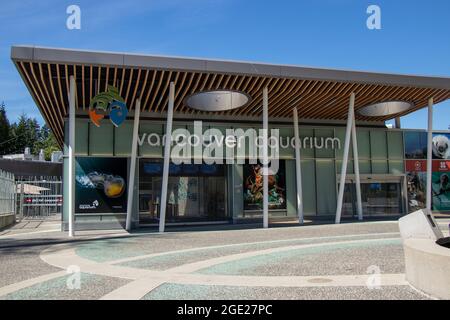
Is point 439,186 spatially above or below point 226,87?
below

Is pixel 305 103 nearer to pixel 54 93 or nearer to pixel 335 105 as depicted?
pixel 335 105

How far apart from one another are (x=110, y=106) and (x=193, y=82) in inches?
153

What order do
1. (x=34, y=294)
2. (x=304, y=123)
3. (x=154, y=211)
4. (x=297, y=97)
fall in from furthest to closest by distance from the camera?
(x=304, y=123) → (x=154, y=211) → (x=297, y=97) → (x=34, y=294)

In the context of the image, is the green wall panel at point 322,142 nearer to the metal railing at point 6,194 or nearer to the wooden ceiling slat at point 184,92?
the wooden ceiling slat at point 184,92

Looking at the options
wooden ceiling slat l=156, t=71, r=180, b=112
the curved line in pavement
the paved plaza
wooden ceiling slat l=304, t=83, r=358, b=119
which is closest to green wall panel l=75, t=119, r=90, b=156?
wooden ceiling slat l=156, t=71, r=180, b=112

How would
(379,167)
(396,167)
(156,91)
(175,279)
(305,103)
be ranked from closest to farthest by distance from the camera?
(175,279) < (156,91) < (305,103) < (379,167) < (396,167)

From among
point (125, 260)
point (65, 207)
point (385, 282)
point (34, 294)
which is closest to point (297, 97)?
point (65, 207)

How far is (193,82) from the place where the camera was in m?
19.1

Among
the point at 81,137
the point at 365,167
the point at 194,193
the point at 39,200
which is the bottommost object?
the point at 39,200

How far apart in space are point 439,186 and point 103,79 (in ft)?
70.5

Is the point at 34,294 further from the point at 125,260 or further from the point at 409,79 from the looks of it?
the point at 409,79

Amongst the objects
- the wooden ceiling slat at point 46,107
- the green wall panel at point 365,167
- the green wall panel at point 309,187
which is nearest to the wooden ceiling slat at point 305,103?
the green wall panel at point 309,187

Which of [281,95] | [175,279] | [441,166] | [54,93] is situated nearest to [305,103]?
[281,95]

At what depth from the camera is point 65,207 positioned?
20.6m
